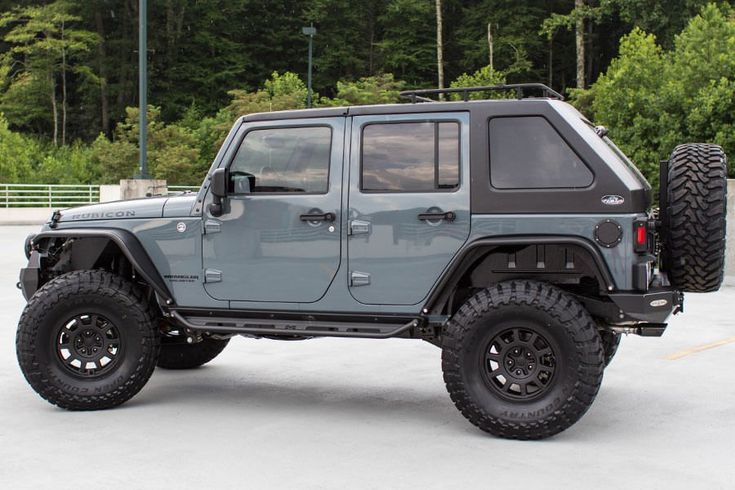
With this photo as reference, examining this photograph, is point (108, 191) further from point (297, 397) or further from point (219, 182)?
point (219, 182)

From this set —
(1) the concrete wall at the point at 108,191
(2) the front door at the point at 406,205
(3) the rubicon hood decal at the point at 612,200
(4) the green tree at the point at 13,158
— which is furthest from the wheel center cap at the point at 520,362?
(4) the green tree at the point at 13,158

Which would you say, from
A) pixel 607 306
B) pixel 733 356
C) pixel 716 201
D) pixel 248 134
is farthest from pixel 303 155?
pixel 733 356

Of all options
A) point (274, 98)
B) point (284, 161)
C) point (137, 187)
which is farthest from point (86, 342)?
point (274, 98)

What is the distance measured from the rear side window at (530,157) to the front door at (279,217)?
1.10 meters

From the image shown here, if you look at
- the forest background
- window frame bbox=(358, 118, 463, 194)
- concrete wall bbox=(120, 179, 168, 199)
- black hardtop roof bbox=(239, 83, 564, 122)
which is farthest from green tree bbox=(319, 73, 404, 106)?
window frame bbox=(358, 118, 463, 194)

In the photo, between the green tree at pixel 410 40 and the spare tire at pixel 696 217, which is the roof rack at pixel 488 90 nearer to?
the spare tire at pixel 696 217

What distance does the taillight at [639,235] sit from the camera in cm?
618

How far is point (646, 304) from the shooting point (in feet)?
20.3

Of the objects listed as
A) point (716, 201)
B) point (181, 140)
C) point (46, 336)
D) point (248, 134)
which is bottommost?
point (46, 336)

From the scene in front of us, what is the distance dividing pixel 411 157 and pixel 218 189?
1352 mm

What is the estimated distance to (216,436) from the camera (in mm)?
6355

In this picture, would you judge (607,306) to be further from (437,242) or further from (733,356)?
(733,356)

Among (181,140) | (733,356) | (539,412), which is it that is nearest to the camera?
(539,412)

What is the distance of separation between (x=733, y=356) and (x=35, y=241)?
6436 mm
